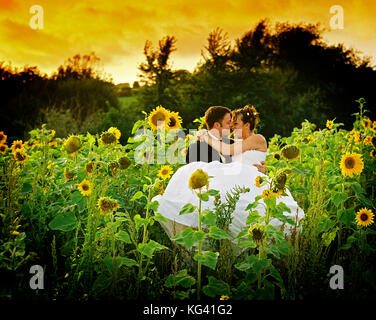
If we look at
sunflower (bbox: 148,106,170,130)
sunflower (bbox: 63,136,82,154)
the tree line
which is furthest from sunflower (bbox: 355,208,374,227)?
the tree line

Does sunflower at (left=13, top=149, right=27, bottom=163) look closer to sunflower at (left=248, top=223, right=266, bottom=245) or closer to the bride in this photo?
the bride

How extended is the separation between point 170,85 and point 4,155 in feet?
41.5

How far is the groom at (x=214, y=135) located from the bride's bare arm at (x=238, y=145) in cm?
6

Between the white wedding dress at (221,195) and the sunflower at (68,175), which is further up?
the sunflower at (68,175)

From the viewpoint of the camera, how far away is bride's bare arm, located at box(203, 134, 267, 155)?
389 centimetres

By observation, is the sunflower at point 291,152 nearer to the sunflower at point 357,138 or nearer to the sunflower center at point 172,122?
the sunflower center at point 172,122

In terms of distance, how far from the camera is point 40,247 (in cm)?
273

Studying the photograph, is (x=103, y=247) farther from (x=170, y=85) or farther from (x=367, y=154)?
(x=170, y=85)

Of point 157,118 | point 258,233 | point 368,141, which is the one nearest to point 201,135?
point 157,118

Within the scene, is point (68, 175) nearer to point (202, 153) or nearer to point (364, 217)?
point (202, 153)

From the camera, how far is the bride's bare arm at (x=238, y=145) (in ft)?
12.8

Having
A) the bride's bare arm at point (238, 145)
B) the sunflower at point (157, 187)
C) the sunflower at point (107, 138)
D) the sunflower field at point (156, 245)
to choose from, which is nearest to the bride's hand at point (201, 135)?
the bride's bare arm at point (238, 145)

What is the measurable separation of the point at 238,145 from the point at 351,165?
4.60 ft
